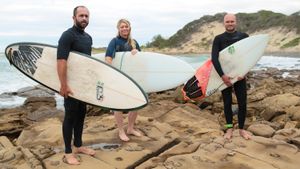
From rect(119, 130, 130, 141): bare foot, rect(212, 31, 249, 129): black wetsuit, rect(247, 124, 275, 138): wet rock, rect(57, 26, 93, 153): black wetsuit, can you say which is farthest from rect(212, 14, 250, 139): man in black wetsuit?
rect(57, 26, 93, 153): black wetsuit

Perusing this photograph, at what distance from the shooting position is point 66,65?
13.3 feet

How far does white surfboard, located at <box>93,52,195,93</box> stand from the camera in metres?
5.65

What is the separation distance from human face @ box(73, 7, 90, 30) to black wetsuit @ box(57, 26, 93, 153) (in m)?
0.06

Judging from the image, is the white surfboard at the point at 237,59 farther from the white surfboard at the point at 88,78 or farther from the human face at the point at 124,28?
the white surfboard at the point at 88,78

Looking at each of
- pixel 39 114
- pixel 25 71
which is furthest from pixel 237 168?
pixel 39 114

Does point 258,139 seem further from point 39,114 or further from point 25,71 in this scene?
point 39,114

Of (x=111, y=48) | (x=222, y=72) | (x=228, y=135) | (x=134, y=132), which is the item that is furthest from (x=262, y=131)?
(x=111, y=48)

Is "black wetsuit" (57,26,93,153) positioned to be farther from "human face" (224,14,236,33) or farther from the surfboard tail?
the surfboard tail

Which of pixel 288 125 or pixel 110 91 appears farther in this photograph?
pixel 288 125

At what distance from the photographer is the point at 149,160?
4496 mm

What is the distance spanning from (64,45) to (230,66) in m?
2.61

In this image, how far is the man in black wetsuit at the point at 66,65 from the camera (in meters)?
3.98

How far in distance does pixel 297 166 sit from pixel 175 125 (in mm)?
2814

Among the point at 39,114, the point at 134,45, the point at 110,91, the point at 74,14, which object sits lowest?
the point at 39,114
